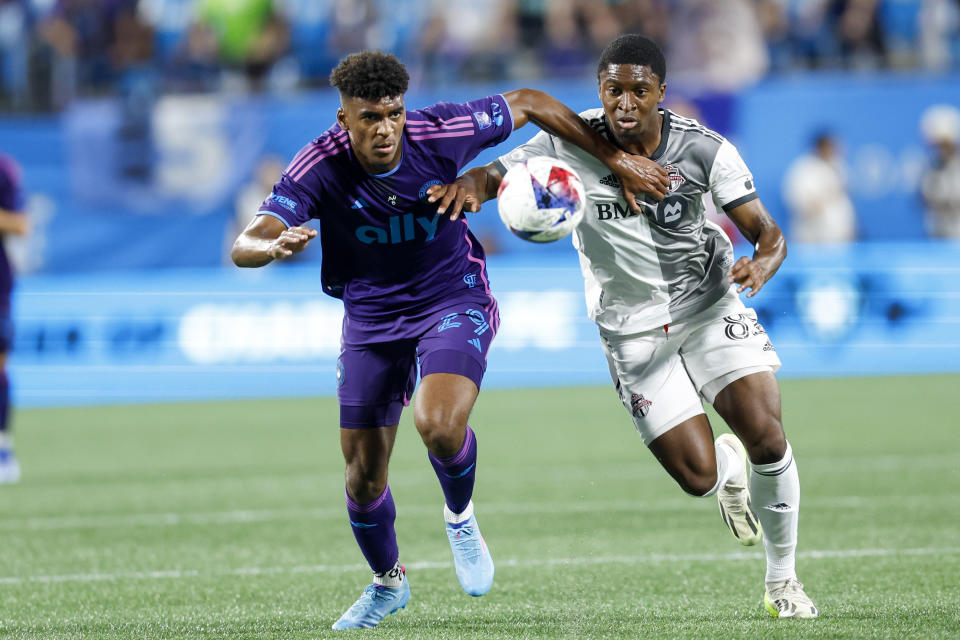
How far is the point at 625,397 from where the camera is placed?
20.4ft

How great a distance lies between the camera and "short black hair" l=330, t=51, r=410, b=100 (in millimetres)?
5445

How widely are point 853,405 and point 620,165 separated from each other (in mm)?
8651

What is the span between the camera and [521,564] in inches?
280

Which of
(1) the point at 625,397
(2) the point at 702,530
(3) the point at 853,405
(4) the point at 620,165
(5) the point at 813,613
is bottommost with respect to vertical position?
(3) the point at 853,405

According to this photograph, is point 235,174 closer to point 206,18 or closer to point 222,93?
point 222,93

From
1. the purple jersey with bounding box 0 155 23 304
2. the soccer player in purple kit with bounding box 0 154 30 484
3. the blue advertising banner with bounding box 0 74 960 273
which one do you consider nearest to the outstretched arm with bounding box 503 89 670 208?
the soccer player in purple kit with bounding box 0 154 30 484

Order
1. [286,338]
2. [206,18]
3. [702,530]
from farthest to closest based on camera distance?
[206,18] → [286,338] → [702,530]

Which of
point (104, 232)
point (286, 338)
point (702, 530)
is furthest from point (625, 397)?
point (104, 232)

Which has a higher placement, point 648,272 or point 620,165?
point 620,165

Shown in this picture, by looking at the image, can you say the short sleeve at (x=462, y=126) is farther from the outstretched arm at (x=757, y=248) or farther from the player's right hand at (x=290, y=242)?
the outstretched arm at (x=757, y=248)

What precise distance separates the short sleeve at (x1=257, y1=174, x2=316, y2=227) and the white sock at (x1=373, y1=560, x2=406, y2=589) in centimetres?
153

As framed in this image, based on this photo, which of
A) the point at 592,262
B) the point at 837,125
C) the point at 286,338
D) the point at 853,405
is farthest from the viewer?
the point at 837,125

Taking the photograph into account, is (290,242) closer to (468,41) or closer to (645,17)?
(468,41)

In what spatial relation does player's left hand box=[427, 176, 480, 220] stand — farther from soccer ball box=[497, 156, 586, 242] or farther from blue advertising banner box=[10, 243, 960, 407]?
blue advertising banner box=[10, 243, 960, 407]
